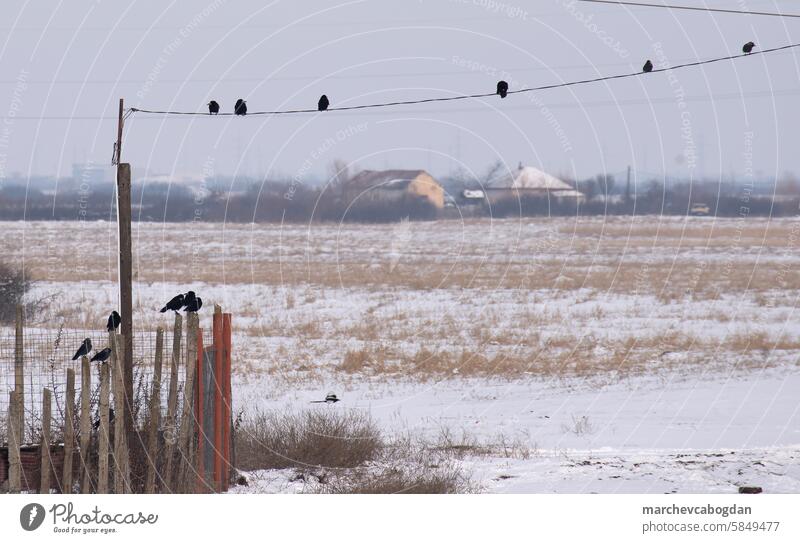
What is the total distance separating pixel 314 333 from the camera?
24.6 m

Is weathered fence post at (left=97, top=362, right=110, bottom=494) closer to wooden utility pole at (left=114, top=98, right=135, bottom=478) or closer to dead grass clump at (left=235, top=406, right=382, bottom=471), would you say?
wooden utility pole at (left=114, top=98, right=135, bottom=478)

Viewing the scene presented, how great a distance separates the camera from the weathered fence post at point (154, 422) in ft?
29.0

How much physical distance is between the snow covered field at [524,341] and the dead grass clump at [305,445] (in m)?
0.58

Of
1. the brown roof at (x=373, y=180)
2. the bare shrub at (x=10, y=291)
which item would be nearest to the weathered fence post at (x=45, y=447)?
the bare shrub at (x=10, y=291)

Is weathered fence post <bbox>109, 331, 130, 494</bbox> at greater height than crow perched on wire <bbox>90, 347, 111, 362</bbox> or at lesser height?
lesser

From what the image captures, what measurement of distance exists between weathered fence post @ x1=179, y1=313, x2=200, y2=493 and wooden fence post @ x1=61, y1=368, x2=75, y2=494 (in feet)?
3.19

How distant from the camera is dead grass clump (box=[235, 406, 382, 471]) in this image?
11.5m

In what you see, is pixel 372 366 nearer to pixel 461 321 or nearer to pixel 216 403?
pixel 461 321

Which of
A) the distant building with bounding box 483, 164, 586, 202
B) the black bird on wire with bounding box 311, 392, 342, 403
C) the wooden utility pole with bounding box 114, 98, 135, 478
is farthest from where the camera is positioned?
the distant building with bounding box 483, 164, 586, 202

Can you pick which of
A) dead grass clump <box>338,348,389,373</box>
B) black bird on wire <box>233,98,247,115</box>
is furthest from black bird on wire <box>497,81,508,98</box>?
dead grass clump <box>338,348,389,373</box>

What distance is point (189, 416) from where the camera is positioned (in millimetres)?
9086

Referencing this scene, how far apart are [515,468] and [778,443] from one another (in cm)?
417

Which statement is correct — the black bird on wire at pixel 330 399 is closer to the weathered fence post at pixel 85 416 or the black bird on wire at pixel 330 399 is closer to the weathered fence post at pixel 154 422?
the weathered fence post at pixel 154 422

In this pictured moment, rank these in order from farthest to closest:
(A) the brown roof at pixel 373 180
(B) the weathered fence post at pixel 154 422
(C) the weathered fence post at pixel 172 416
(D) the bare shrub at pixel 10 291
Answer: (A) the brown roof at pixel 373 180, (D) the bare shrub at pixel 10 291, (C) the weathered fence post at pixel 172 416, (B) the weathered fence post at pixel 154 422
